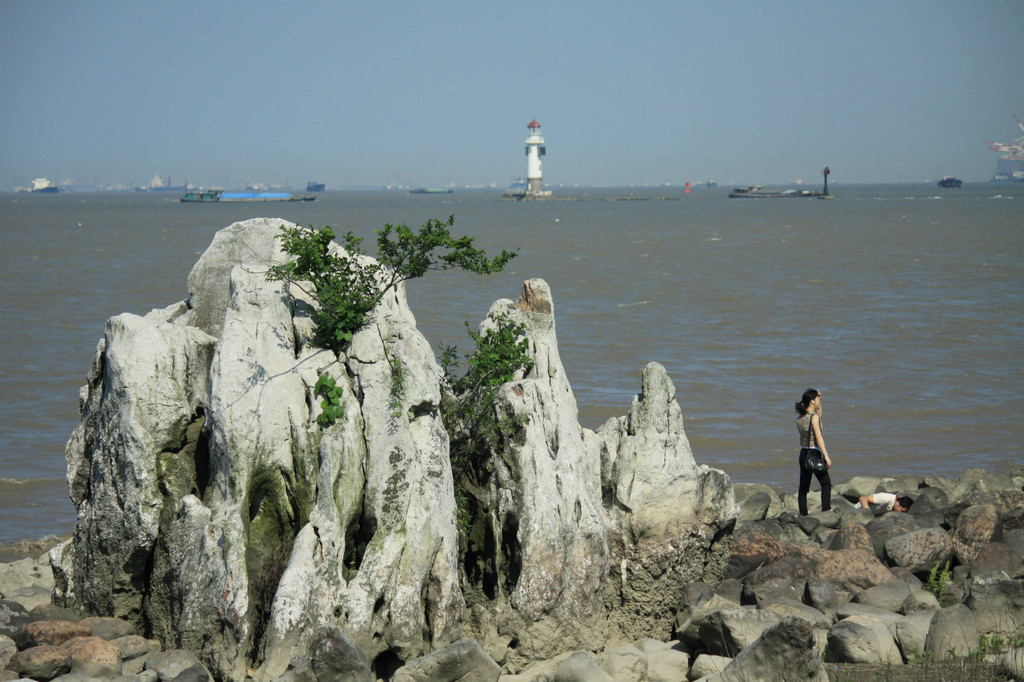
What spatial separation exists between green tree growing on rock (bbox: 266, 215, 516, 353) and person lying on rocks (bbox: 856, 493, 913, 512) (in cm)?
753

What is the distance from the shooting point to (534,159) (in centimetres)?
16388

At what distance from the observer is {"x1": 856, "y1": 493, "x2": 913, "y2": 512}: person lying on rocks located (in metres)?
14.7

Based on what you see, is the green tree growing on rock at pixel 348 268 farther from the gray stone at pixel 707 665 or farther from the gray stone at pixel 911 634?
the gray stone at pixel 911 634

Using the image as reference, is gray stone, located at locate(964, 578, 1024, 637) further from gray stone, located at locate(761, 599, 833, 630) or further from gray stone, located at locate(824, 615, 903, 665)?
gray stone, located at locate(761, 599, 833, 630)

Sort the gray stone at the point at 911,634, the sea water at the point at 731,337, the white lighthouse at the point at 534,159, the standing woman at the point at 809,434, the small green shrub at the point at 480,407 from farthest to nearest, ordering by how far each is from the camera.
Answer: the white lighthouse at the point at 534,159 → the sea water at the point at 731,337 → the standing woman at the point at 809,434 → the small green shrub at the point at 480,407 → the gray stone at the point at 911,634

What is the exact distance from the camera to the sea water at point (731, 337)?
1958 cm

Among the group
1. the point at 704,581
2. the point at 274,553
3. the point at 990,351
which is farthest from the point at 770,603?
the point at 990,351

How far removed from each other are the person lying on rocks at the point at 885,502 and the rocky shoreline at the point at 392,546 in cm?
325

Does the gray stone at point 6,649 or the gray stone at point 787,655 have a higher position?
the gray stone at point 787,655

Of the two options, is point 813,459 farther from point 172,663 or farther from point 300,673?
point 172,663

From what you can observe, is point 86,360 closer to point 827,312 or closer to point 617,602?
point 617,602

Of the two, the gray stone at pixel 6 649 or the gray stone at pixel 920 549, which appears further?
the gray stone at pixel 920 549

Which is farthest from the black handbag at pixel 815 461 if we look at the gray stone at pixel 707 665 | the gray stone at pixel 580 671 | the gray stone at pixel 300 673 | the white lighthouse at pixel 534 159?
the white lighthouse at pixel 534 159

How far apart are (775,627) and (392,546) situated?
3535 mm
